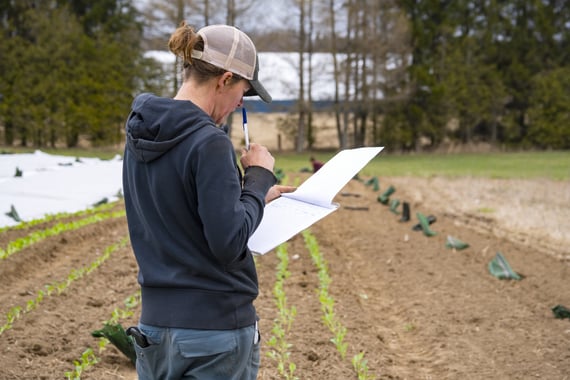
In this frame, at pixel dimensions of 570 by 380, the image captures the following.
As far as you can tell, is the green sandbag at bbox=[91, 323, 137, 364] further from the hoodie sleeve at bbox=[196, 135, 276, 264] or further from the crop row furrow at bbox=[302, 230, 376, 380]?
the hoodie sleeve at bbox=[196, 135, 276, 264]

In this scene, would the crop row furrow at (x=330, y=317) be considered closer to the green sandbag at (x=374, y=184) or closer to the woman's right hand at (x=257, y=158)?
the woman's right hand at (x=257, y=158)

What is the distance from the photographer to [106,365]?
405cm

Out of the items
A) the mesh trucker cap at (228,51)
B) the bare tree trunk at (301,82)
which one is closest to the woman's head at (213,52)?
the mesh trucker cap at (228,51)

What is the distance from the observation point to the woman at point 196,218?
176cm

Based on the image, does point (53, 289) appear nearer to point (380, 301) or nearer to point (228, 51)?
point (380, 301)

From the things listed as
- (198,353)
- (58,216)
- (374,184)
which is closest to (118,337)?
(198,353)

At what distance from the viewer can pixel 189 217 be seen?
1829 millimetres

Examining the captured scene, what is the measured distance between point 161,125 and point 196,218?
0.88 ft

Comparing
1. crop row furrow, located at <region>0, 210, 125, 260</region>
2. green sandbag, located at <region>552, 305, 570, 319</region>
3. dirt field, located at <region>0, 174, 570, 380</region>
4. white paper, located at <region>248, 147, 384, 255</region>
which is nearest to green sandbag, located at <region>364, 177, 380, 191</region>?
dirt field, located at <region>0, 174, 570, 380</region>

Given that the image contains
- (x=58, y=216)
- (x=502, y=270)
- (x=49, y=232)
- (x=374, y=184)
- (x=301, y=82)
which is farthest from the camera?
(x=301, y=82)

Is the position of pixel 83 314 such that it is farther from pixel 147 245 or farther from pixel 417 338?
pixel 147 245

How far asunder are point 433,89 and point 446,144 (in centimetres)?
314

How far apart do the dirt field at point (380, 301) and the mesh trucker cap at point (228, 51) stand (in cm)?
255

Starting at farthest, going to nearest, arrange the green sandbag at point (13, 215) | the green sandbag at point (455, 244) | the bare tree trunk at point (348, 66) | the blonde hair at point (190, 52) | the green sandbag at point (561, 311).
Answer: the bare tree trunk at point (348, 66), the green sandbag at point (13, 215), the green sandbag at point (455, 244), the green sandbag at point (561, 311), the blonde hair at point (190, 52)
